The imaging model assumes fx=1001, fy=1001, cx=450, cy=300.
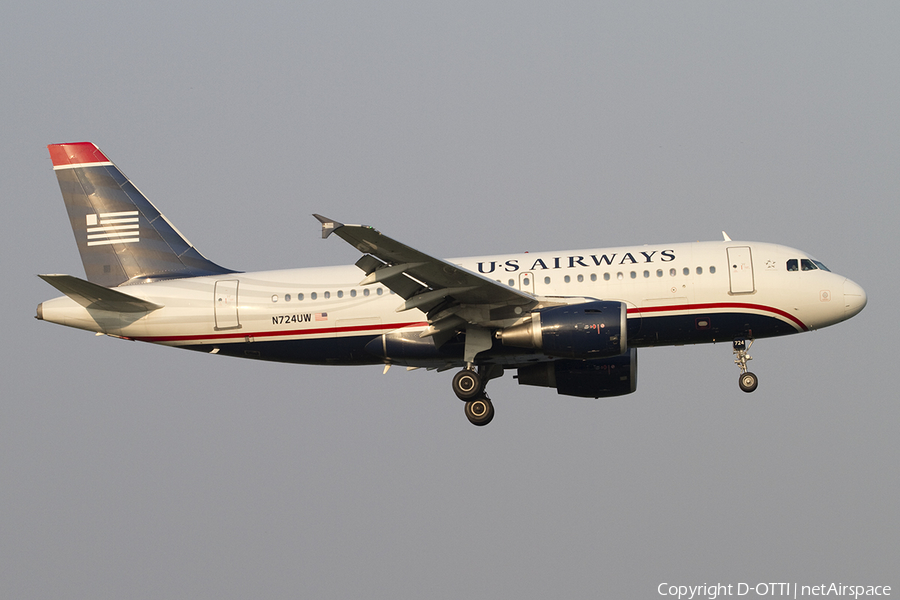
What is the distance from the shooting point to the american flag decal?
102 ft

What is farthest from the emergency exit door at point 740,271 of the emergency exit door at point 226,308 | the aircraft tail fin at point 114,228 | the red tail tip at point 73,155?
the red tail tip at point 73,155

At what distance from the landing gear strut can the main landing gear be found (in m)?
7.08

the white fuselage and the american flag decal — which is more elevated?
the american flag decal

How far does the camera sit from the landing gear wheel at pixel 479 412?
92.5 feet

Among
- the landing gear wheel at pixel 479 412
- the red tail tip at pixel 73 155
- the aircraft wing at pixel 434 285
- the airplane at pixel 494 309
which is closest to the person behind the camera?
the aircraft wing at pixel 434 285

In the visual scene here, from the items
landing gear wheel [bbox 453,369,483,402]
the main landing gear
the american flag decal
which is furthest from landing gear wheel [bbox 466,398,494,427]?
the american flag decal

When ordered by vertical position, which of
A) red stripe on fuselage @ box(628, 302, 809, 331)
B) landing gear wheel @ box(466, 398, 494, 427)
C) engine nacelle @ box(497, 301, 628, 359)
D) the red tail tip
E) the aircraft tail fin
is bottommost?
landing gear wheel @ box(466, 398, 494, 427)

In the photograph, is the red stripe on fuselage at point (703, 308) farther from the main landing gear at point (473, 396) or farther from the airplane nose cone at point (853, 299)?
the main landing gear at point (473, 396)

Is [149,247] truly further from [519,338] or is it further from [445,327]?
[519,338]

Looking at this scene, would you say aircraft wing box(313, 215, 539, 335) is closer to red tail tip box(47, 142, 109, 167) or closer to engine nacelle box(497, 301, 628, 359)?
engine nacelle box(497, 301, 628, 359)

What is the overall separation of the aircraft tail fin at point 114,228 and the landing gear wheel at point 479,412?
339 inches

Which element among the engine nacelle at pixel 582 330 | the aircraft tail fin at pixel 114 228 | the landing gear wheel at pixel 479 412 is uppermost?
the aircraft tail fin at pixel 114 228

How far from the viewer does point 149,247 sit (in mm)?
31016

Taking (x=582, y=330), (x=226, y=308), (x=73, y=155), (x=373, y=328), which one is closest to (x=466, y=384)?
(x=373, y=328)
